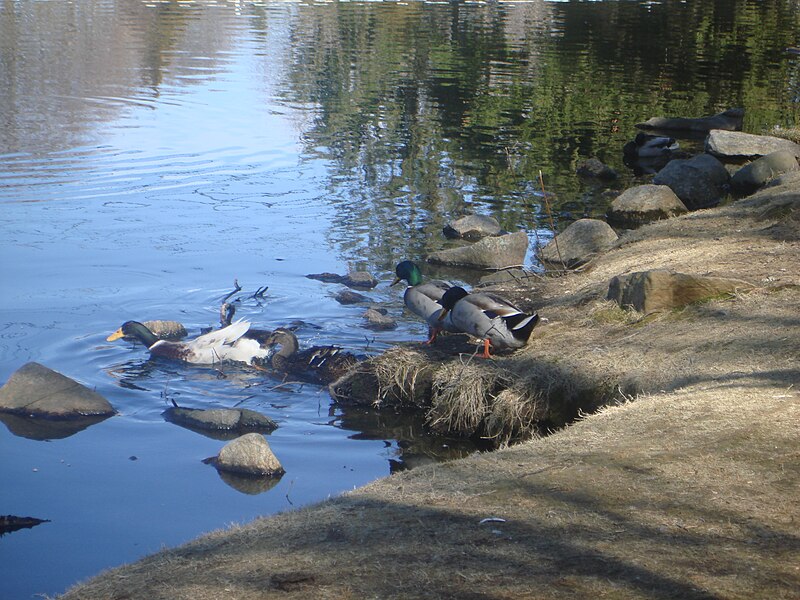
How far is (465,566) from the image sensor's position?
12.3ft

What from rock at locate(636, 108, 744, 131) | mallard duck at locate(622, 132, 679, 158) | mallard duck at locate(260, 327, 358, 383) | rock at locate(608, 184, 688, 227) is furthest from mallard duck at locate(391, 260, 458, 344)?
rock at locate(636, 108, 744, 131)

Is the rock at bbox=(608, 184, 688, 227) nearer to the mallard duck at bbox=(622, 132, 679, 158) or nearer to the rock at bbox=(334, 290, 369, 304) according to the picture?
the mallard duck at bbox=(622, 132, 679, 158)

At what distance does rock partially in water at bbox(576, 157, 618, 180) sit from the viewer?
1648cm

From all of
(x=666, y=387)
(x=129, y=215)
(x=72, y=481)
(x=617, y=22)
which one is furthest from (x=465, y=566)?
(x=617, y=22)

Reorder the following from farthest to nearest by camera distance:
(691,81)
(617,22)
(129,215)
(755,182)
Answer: (617,22)
(691,81)
(755,182)
(129,215)

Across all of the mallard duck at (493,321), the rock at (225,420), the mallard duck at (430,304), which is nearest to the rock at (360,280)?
the mallard duck at (430,304)

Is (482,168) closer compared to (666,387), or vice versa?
(666,387)

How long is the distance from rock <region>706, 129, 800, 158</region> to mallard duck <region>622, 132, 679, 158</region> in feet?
3.67

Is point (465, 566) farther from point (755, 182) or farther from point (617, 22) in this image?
point (617, 22)

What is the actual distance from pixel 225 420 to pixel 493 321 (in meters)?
2.10

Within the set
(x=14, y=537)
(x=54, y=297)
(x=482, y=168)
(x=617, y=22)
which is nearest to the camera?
(x=14, y=537)

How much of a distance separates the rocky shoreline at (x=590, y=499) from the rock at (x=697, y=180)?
763cm

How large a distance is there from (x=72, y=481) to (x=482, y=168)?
36.7ft

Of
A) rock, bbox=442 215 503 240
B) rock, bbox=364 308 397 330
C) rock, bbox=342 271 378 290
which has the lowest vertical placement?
rock, bbox=364 308 397 330
